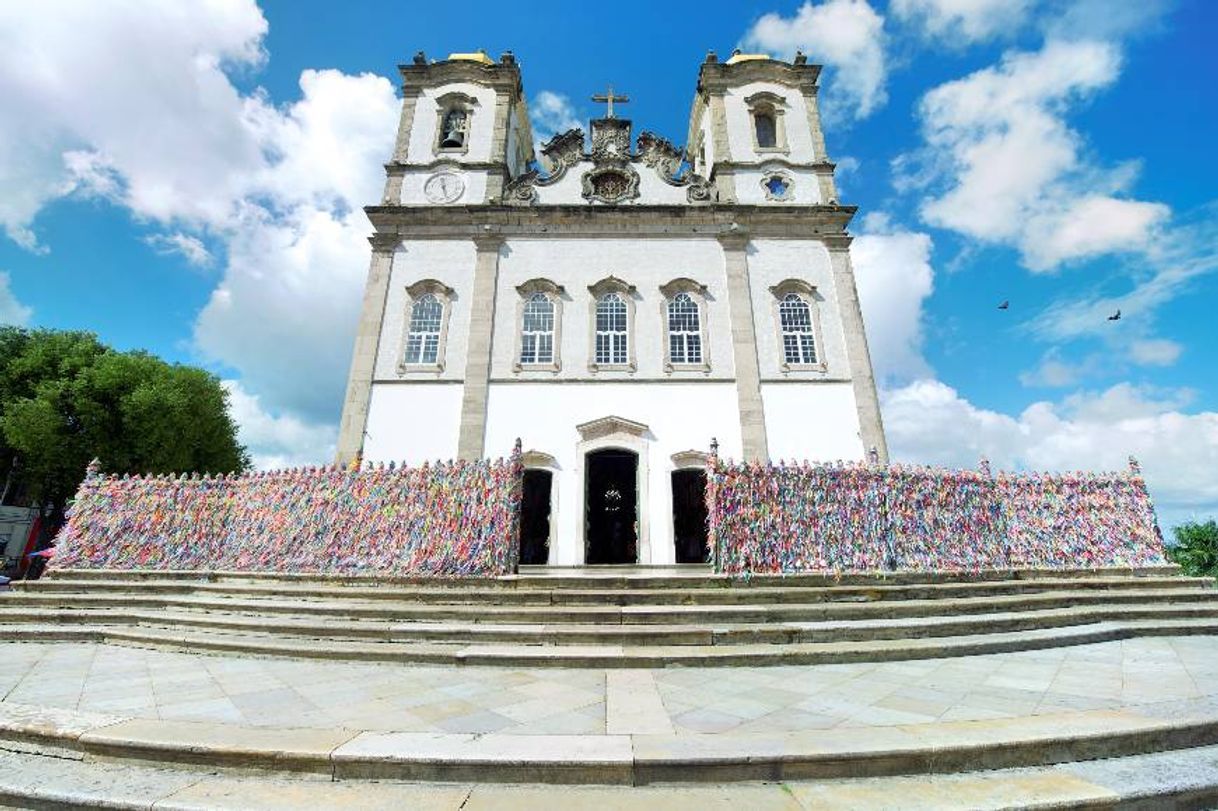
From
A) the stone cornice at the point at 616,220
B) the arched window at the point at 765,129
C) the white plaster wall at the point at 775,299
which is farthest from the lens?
the arched window at the point at 765,129

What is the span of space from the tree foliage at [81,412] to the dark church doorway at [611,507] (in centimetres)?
1680

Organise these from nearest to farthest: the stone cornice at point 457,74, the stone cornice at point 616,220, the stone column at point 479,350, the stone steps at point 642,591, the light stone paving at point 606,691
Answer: the light stone paving at point 606,691, the stone steps at point 642,591, the stone column at point 479,350, the stone cornice at point 616,220, the stone cornice at point 457,74

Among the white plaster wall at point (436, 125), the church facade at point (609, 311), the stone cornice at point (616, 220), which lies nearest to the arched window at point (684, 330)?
the church facade at point (609, 311)

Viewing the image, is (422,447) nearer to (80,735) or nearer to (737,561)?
(737,561)

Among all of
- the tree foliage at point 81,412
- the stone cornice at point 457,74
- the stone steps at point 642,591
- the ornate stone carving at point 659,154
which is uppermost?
the stone cornice at point 457,74

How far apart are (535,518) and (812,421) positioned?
8.05 meters

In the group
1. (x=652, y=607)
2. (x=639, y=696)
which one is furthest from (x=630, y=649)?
(x=639, y=696)

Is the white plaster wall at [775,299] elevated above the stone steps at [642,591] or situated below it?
above

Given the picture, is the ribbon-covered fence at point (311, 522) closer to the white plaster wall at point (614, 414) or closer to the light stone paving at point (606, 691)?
the light stone paving at point (606, 691)

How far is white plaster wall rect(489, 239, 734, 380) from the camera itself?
49.4 feet

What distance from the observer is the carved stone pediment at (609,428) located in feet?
46.9

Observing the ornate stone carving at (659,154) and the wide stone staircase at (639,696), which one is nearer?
the wide stone staircase at (639,696)

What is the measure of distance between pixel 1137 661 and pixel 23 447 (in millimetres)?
28755

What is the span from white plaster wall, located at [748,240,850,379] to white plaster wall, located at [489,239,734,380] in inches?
40.5
